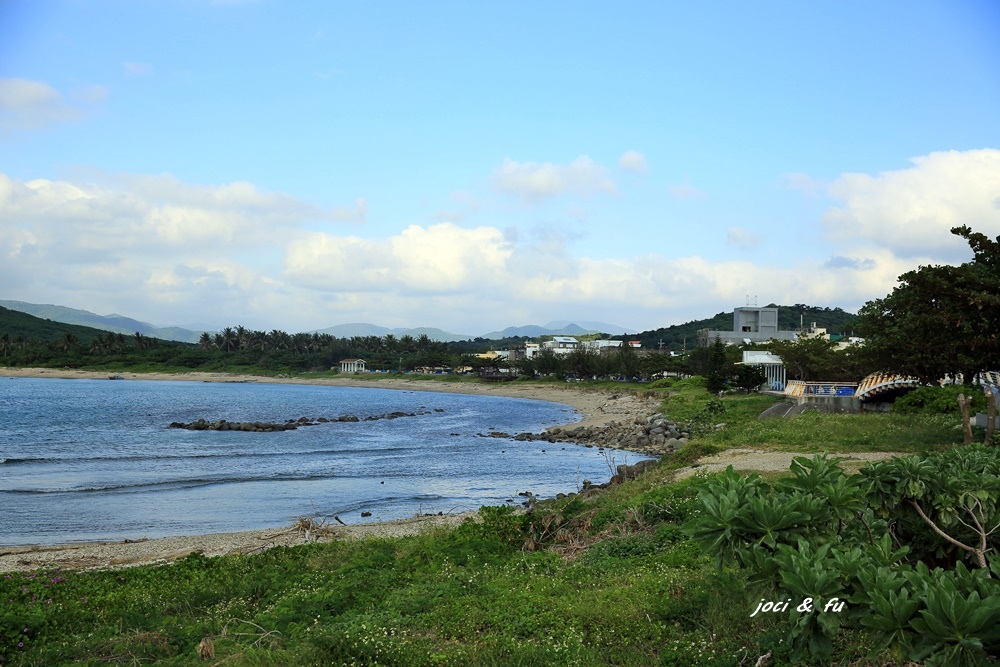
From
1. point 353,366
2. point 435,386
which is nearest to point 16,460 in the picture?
point 435,386

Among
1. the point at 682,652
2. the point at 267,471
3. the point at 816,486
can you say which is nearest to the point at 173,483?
the point at 267,471

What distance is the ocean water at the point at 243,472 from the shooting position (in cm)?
2047

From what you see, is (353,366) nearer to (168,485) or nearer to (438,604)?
(168,485)

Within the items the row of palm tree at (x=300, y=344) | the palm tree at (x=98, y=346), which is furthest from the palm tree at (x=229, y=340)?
the palm tree at (x=98, y=346)

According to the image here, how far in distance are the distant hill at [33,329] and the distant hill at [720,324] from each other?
13309 cm

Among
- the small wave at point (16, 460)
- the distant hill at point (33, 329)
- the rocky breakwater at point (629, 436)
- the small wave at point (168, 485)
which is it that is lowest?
the small wave at point (16, 460)

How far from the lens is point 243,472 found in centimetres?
3016

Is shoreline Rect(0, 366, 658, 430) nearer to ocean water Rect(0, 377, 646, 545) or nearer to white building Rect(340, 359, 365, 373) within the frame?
white building Rect(340, 359, 365, 373)

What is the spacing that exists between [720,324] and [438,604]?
6458 inches

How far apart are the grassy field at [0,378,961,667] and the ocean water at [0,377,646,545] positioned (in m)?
8.47

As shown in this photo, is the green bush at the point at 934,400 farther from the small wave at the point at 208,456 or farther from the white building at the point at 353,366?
the white building at the point at 353,366

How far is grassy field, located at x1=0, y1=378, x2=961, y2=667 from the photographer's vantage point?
639 centimetres

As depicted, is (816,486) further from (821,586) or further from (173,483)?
(173,483)

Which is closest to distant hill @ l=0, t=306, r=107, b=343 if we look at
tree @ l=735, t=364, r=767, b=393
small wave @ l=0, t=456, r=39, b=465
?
small wave @ l=0, t=456, r=39, b=465
